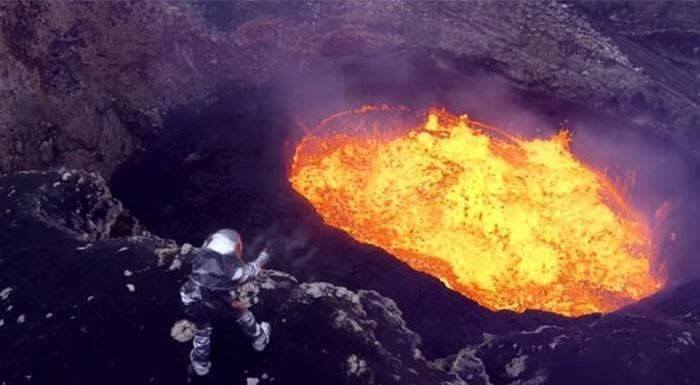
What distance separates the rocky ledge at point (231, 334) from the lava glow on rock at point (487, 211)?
2467 millimetres

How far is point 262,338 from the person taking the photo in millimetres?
9102

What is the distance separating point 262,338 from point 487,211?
29.1 feet

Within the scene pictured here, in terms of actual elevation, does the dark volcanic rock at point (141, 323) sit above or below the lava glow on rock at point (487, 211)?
below

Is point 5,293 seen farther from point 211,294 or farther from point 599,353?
point 599,353

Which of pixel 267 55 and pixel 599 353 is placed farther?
pixel 267 55

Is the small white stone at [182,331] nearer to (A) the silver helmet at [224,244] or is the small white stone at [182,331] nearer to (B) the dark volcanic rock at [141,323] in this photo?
(B) the dark volcanic rock at [141,323]

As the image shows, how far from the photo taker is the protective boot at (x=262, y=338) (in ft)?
29.8

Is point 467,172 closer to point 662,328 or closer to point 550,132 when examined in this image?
point 550,132

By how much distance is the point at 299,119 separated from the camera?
18062mm

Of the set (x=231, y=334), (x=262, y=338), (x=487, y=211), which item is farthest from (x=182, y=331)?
(x=487, y=211)

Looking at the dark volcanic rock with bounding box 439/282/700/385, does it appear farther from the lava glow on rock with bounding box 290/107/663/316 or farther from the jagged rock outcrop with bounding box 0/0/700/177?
the jagged rock outcrop with bounding box 0/0/700/177

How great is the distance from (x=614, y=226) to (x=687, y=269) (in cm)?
248

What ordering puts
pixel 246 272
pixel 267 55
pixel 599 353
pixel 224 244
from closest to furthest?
pixel 224 244
pixel 246 272
pixel 599 353
pixel 267 55

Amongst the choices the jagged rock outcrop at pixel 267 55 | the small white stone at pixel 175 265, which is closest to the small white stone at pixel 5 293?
the small white stone at pixel 175 265
